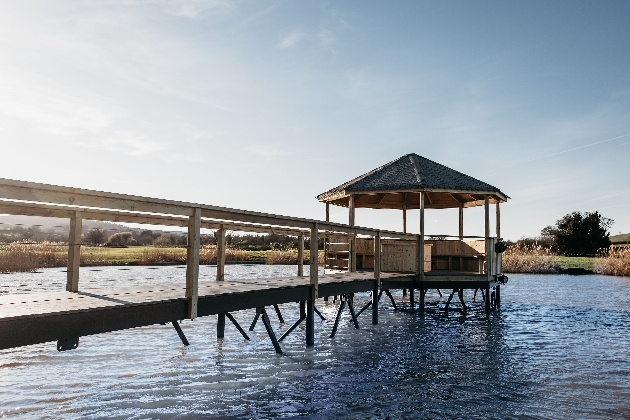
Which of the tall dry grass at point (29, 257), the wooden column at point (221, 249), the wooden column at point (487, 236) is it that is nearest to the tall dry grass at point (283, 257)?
the tall dry grass at point (29, 257)

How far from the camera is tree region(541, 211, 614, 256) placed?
2184 inches

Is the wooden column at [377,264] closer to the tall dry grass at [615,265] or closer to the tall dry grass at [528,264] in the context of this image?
the tall dry grass at [528,264]

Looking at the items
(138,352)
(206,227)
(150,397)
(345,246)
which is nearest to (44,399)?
(150,397)

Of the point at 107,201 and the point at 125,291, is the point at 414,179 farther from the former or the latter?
the point at 107,201

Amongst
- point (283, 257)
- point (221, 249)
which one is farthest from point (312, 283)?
point (283, 257)

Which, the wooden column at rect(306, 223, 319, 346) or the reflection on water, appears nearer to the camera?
the reflection on water

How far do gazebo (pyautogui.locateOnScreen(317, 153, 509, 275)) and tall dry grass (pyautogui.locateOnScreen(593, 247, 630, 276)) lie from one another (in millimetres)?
24487

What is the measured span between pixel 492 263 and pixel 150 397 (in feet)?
43.4

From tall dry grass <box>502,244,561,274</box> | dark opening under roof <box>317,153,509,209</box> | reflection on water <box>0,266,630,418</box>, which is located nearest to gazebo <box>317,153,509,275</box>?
dark opening under roof <box>317,153,509,209</box>

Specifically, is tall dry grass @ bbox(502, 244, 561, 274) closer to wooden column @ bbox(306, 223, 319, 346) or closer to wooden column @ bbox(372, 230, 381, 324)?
wooden column @ bbox(372, 230, 381, 324)

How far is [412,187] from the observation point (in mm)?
16172

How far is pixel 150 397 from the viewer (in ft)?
23.1

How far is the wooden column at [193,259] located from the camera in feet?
21.2

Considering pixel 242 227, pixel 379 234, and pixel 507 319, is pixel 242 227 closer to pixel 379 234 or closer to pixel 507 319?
pixel 379 234
